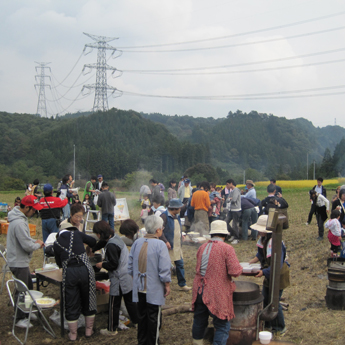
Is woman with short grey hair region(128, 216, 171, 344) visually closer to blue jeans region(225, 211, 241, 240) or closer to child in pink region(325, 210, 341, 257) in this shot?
child in pink region(325, 210, 341, 257)

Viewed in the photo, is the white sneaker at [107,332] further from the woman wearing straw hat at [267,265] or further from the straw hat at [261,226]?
the straw hat at [261,226]

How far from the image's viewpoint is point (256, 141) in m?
118

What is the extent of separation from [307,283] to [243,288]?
344 centimetres

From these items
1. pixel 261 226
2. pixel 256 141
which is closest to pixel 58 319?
pixel 261 226

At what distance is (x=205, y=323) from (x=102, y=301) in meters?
2.06

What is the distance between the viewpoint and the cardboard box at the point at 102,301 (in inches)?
225

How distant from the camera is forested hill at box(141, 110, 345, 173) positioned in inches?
4235

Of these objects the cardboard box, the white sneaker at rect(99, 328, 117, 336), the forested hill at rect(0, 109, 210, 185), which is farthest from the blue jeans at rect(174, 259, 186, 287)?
the forested hill at rect(0, 109, 210, 185)

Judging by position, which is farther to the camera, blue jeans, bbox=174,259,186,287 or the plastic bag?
blue jeans, bbox=174,259,186,287

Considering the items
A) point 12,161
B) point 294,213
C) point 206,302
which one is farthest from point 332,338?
point 12,161

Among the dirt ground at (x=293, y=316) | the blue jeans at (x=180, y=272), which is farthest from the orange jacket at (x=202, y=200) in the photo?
the blue jeans at (x=180, y=272)

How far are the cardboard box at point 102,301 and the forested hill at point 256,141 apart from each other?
95.5 metres

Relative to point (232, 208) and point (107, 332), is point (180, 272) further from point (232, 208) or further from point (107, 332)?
point (232, 208)

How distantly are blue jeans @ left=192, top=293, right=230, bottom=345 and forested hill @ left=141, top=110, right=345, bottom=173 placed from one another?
9654 cm
